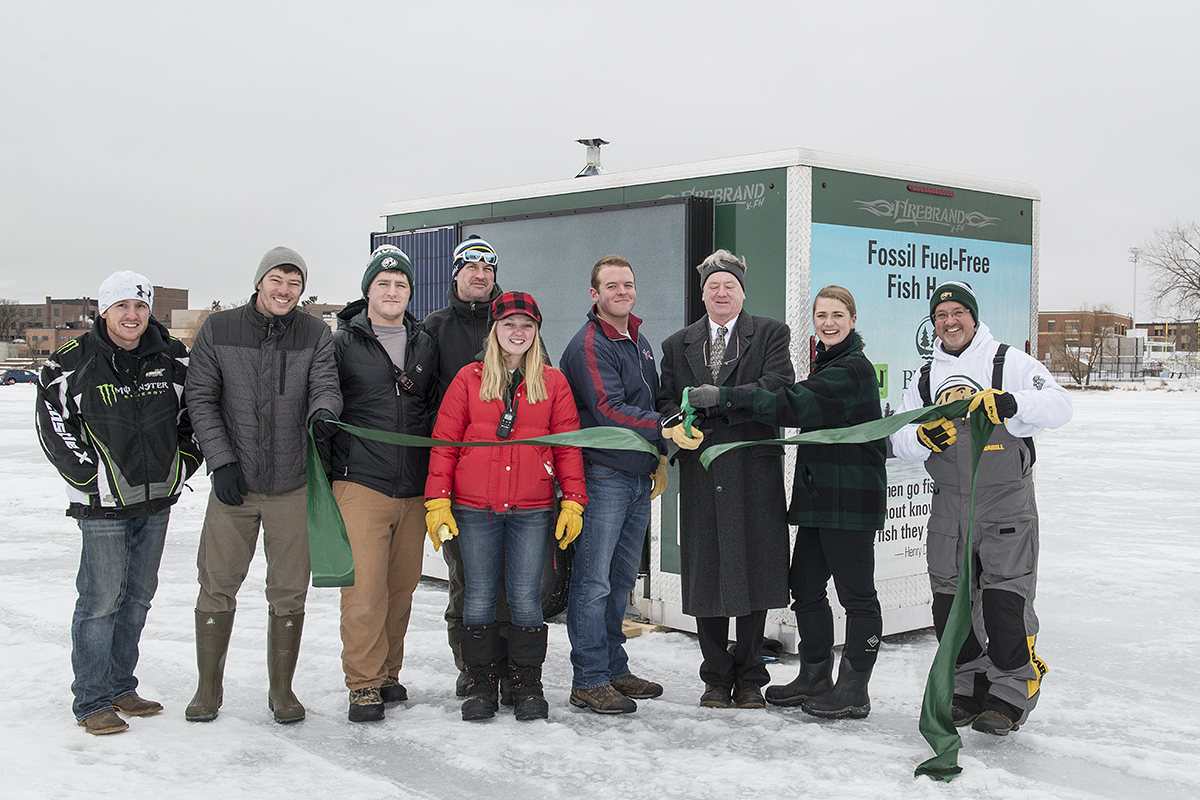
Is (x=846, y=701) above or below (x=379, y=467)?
below

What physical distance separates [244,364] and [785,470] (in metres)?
2.52

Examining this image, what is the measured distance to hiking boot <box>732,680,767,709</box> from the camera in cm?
409

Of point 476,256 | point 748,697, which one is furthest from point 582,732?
point 476,256

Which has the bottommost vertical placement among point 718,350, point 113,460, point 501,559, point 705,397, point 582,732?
point 582,732

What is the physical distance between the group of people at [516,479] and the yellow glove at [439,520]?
1cm

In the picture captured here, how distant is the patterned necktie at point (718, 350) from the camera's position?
407 cm

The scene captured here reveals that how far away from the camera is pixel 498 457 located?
12.7 feet

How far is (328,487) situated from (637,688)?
157 centimetres

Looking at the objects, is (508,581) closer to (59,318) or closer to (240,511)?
(240,511)

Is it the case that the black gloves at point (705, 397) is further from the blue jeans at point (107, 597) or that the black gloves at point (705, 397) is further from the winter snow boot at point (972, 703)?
the blue jeans at point (107, 597)

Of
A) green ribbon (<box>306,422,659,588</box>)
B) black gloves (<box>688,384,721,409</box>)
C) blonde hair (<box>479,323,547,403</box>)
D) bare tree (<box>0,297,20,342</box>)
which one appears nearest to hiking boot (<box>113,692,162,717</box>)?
green ribbon (<box>306,422,659,588</box>)

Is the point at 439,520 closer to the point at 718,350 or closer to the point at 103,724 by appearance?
the point at 718,350

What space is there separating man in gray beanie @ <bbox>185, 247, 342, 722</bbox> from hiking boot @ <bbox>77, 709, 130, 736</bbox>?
253 millimetres

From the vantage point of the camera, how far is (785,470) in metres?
4.77
